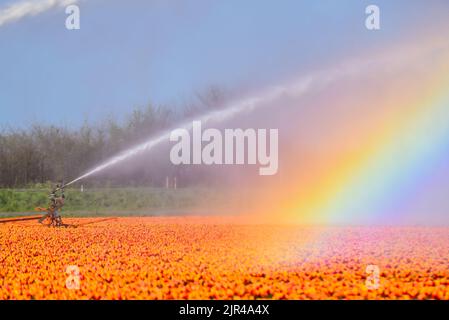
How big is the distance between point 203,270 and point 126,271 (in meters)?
1.66

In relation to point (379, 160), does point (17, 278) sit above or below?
below

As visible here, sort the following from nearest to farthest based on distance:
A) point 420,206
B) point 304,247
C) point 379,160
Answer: point 304,247 < point 420,206 < point 379,160

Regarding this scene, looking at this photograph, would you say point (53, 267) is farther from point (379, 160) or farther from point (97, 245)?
point (379, 160)

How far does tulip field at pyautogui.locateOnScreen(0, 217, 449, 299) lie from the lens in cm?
1034

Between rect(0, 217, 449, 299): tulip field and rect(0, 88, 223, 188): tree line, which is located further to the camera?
rect(0, 88, 223, 188): tree line

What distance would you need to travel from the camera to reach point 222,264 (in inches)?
514

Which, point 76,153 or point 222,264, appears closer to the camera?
point 222,264

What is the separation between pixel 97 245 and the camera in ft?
57.3

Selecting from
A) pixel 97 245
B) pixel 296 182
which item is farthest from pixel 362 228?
pixel 296 182

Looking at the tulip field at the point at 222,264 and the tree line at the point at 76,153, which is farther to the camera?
the tree line at the point at 76,153

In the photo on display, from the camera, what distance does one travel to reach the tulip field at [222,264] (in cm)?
1034
